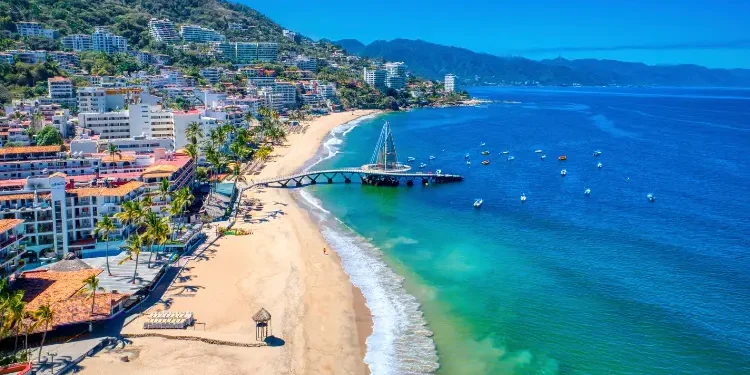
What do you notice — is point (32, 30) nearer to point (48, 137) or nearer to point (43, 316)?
point (48, 137)

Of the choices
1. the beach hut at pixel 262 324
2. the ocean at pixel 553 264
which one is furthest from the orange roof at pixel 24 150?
the beach hut at pixel 262 324

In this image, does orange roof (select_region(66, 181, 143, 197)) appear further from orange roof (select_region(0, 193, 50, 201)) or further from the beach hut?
the beach hut

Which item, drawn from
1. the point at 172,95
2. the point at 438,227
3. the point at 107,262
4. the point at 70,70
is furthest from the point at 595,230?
the point at 70,70

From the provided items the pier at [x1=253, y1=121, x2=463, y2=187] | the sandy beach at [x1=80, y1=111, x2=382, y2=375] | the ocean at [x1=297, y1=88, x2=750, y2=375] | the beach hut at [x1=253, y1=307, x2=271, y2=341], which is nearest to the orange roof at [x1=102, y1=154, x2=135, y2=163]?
the sandy beach at [x1=80, y1=111, x2=382, y2=375]

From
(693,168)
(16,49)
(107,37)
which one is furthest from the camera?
(107,37)

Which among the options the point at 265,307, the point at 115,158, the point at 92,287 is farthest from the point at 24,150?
the point at 265,307

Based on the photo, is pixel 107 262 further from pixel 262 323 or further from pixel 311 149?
pixel 311 149

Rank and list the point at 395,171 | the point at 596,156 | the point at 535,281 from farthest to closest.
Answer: the point at 596,156
the point at 395,171
the point at 535,281

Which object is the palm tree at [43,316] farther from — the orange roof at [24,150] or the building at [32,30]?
the building at [32,30]
